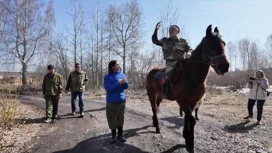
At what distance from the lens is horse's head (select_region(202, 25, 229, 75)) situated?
14.1 ft

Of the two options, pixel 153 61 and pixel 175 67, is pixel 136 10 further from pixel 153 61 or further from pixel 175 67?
pixel 175 67

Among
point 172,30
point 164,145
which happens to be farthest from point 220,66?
point 164,145

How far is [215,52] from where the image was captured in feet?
14.6

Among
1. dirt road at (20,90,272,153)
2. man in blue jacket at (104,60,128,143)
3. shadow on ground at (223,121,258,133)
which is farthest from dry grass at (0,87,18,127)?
shadow on ground at (223,121,258,133)

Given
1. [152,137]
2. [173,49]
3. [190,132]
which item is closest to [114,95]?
[152,137]

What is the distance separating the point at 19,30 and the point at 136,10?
14.5m

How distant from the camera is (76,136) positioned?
6.44m

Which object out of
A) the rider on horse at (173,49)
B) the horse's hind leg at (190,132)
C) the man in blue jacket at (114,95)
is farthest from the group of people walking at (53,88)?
the horse's hind leg at (190,132)

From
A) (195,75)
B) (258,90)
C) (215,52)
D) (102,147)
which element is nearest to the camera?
(215,52)

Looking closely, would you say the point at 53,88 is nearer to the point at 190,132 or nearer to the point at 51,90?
the point at 51,90

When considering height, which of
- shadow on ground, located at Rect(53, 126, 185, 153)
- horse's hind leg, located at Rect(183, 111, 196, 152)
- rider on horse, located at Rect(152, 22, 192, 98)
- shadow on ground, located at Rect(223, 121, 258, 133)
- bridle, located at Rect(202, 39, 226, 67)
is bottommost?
shadow on ground, located at Rect(53, 126, 185, 153)

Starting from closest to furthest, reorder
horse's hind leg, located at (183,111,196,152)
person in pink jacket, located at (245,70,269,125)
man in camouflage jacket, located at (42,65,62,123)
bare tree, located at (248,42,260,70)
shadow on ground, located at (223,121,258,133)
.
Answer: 1. horse's hind leg, located at (183,111,196,152)
2. shadow on ground, located at (223,121,258,133)
3. person in pink jacket, located at (245,70,269,125)
4. man in camouflage jacket, located at (42,65,62,123)
5. bare tree, located at (248,42,260,70)

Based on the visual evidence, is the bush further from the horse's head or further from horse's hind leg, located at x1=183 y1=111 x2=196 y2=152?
the horse's head

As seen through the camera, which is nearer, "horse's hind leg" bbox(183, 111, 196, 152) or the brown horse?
the brown horse
